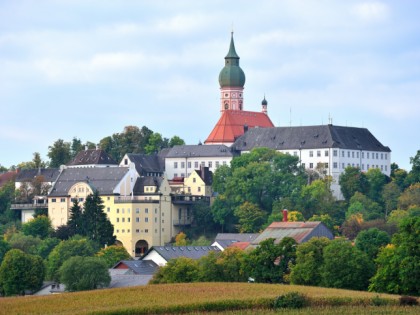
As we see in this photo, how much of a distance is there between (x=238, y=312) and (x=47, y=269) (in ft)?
178

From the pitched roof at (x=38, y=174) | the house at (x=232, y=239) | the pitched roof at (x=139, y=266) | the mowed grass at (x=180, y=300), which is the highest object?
the pitched roof at (x=38, y=174)

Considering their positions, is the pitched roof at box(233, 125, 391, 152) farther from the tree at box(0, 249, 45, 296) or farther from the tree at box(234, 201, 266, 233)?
the tree at box(0, 249, 45, 296)

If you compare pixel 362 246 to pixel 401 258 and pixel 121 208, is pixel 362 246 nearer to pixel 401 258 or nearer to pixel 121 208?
pixel 401 258

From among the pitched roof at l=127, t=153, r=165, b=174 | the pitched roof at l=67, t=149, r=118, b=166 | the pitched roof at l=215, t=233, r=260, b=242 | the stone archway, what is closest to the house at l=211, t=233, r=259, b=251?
the pitched roof at l=215, t=233, r=260, b=242

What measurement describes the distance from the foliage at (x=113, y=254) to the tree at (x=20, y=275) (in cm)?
1493

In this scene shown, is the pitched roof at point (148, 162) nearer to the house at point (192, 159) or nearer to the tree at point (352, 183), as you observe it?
the house at point (192, 159)

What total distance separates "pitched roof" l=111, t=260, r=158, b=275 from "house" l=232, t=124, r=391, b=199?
1659 inches

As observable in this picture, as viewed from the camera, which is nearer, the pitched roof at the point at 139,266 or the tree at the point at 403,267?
the tree at the point at 403,267

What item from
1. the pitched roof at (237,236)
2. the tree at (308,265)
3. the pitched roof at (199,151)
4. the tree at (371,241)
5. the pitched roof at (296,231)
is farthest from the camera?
the pitched roof at (199,151)

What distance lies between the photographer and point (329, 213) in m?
166

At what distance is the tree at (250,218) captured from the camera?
6437 inches

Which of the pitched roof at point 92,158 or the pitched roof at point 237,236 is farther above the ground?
the pitched roof at point 92,158

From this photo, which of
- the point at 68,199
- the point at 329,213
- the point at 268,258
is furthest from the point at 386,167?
the point at 268,258

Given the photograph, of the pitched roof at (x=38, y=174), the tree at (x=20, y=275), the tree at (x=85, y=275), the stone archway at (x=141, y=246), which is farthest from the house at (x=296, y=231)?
the pitched roof at (x=38, y=174)
